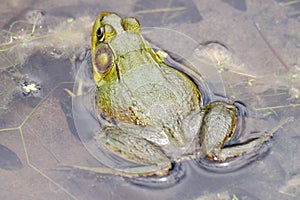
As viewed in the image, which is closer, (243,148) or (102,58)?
(243,148)

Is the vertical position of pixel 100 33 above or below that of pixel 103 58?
above

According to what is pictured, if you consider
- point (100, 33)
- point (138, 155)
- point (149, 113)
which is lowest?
point (138, 155)

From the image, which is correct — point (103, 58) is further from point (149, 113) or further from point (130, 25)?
point (149, 113)

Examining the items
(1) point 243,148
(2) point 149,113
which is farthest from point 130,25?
(1) point 243,148

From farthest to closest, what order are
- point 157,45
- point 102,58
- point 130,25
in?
1. point 157,45
2. point 102,58
3. point 130,25

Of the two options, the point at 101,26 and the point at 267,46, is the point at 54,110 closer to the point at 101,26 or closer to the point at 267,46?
the point at 101,26

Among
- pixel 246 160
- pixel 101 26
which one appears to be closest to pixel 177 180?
pixel 246 160
